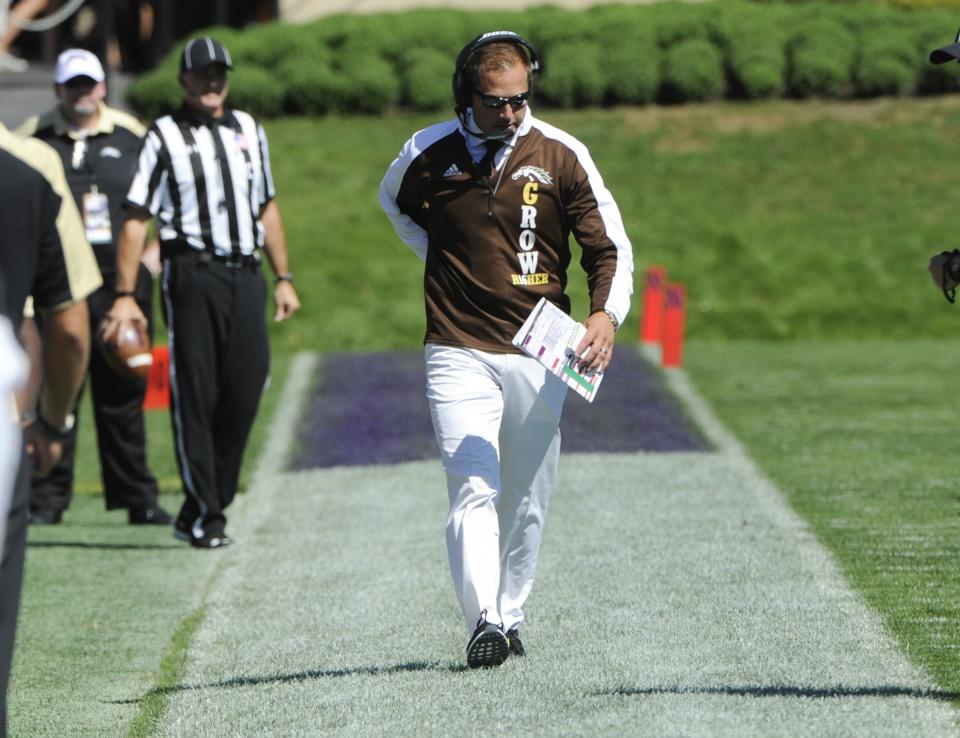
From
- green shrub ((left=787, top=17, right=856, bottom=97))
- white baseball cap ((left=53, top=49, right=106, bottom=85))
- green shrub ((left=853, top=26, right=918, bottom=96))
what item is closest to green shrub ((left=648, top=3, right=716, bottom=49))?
green shrub ((left=787, top=17, right=856, bottom=97))

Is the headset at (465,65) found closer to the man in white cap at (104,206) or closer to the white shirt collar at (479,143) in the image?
the white shirt collar at (479,143)

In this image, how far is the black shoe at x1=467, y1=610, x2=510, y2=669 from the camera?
5613 mm

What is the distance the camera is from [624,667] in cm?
570

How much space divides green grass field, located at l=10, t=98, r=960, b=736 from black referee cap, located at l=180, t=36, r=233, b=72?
2.24 m

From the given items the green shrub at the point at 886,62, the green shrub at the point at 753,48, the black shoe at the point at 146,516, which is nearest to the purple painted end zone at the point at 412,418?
the black shoe at the point at 146,516

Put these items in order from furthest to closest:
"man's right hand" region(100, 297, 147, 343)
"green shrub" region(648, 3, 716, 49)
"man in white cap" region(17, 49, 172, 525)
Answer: "green shrub" region(648, 3, 716, 49) → "man in white cap" region(17, 49, 172, 525) → "man's right hand" region(100, 297, 147, 343)

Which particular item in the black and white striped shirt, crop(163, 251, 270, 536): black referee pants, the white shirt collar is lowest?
crop(163, 251, 270, 536): black referee pants

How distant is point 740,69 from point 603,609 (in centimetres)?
1931

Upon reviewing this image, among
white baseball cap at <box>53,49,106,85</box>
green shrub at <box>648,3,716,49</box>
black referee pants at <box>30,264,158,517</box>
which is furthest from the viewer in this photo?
green shrub at <box>648,3,716,49</box>

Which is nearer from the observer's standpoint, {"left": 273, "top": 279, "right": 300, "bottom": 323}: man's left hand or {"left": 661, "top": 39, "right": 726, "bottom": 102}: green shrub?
{"left": 273, "top": 279, "right": 300, "bottom": 323}: man's left hand

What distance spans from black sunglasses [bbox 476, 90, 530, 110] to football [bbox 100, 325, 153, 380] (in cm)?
284

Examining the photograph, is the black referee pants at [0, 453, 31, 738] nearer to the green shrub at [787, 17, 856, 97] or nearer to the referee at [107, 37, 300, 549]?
the referee at [107, 37, 300, 549]

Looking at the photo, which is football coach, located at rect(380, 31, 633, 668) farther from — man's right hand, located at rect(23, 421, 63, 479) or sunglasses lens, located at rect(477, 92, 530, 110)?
man's right hand, located at rect(23, 421, 63, 479)

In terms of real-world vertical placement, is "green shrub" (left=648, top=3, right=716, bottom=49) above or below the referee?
below
